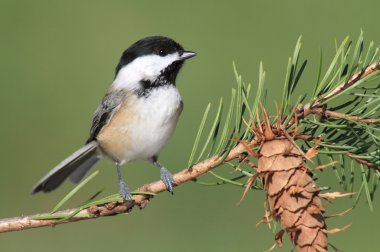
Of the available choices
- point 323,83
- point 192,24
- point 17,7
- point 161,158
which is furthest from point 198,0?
point 323,83

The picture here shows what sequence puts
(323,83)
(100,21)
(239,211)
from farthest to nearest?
(100,21) < (239,211) < (323,83)

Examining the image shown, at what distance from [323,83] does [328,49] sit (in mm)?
3066

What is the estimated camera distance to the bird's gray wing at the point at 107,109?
245cm

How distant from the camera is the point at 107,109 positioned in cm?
250

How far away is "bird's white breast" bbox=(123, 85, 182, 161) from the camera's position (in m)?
2.31

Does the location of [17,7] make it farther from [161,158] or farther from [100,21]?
[161,158]

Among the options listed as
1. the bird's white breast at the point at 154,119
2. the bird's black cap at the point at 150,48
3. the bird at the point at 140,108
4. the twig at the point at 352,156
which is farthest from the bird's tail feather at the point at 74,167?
the twig at the point at 352,156

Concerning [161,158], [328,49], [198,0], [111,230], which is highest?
[198,0]

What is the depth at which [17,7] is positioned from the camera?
15.5 ft

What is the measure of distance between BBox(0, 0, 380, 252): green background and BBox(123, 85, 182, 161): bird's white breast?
741 mm

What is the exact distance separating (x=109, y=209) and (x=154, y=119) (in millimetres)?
1188

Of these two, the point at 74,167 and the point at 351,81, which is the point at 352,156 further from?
the point at 74,167

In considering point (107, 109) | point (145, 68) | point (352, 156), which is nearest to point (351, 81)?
point (352, 156)

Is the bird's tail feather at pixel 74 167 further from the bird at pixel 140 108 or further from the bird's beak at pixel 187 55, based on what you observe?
the bird's beak at pixel 187 55
